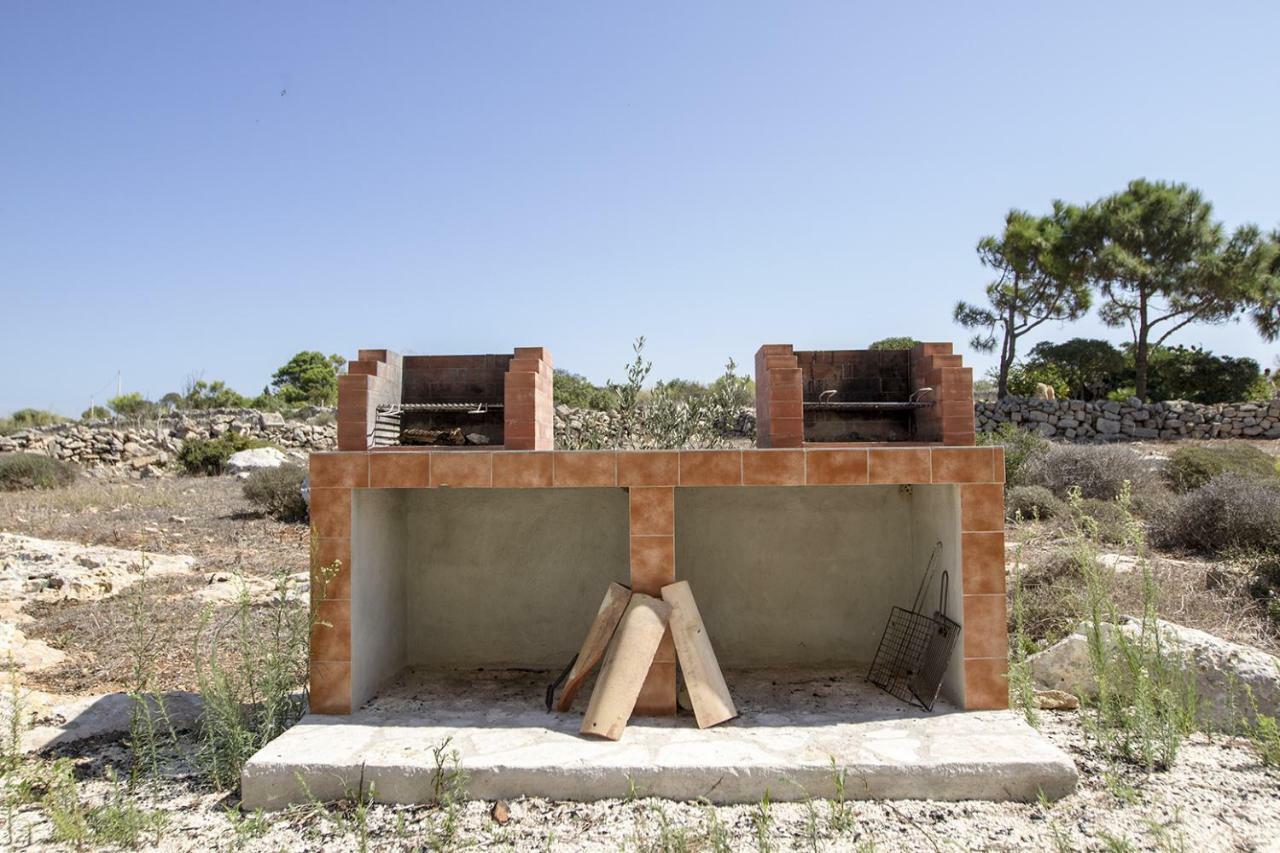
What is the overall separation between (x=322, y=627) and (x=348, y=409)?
1839mm

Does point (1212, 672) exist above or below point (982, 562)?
below

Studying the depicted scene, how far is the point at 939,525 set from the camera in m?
5.31

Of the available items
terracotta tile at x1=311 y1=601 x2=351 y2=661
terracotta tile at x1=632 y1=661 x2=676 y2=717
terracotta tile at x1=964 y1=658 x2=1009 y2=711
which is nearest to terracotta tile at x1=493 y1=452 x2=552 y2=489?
terracotta tile at x1=311 y1=601 x2=351 y2=661

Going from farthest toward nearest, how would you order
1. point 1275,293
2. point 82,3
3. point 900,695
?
point 1275,293
point 82,3
point 900,695

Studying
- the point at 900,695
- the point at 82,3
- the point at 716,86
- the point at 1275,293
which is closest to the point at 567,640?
the point at 900,695

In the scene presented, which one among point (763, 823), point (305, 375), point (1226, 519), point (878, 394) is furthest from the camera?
point (305, 375)

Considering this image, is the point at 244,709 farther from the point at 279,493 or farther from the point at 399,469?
the point at 279,493

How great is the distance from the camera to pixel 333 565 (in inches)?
185

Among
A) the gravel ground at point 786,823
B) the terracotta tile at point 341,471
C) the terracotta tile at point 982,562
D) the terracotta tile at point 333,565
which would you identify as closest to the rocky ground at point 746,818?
the gravel ground at point 786,823

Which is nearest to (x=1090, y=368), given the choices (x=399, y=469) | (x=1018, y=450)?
(x=1018, y=450)

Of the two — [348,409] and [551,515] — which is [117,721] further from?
[551,515]

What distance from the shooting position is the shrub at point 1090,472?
12602 mm

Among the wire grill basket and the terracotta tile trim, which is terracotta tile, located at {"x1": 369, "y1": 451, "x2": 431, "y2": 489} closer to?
the terracotta tile trim

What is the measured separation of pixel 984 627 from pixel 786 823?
1.73 metres
